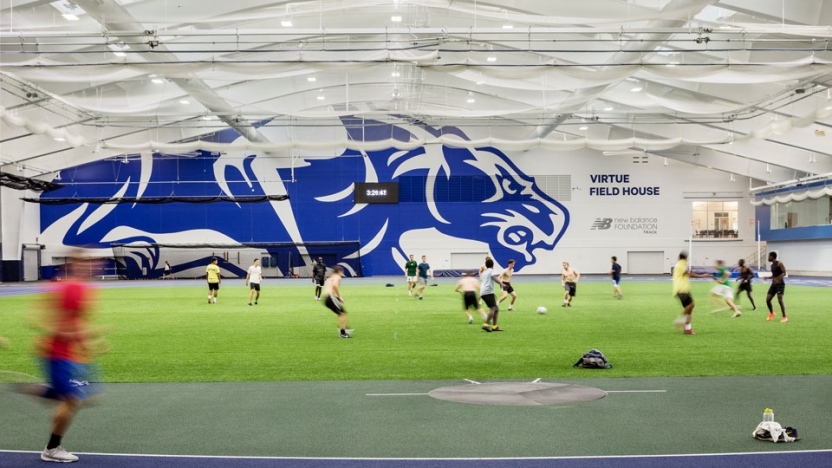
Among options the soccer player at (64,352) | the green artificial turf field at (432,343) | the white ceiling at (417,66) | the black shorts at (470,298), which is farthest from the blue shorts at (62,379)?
the white ceiling at (417,66)

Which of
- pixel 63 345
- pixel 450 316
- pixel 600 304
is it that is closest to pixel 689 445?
pixel 63 345

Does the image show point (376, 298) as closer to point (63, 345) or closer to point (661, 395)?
point (661, 395)

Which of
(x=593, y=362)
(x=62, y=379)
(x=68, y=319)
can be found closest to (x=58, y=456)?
(x=62, y=379)

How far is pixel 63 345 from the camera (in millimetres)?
6414

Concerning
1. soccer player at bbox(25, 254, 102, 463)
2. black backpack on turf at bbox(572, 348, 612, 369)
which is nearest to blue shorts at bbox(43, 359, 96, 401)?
soccer player at bbox(25, 254, 102, 463)

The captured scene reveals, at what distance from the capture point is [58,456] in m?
6.51

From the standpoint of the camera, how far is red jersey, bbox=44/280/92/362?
6.41 m

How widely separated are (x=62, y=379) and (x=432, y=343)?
9600 mm

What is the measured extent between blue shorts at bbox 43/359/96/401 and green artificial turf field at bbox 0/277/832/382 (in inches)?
185

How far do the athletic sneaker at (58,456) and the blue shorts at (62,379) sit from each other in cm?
52

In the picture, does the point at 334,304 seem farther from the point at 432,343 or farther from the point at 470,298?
the point at 470,298

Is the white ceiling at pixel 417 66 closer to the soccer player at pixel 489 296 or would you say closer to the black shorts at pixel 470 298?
the soccer player at pixel 489 296

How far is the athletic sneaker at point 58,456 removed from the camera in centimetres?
651

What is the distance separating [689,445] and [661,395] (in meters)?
2.57
